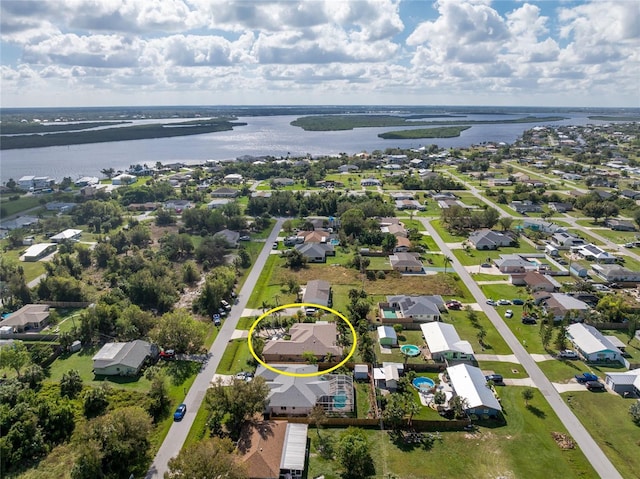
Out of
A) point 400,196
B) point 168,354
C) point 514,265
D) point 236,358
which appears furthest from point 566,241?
point 168,354

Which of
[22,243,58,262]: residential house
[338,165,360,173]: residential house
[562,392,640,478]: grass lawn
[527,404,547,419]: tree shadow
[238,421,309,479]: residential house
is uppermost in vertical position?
[338,165,360,173]: residential house

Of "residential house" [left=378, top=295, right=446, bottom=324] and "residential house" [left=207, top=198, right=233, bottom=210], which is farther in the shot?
"residential house" [left=207, top=198, right=233, bottom=210]

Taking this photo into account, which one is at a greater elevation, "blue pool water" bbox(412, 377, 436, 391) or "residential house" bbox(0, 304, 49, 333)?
"residential house" bbox(0, 304, 49, 333)

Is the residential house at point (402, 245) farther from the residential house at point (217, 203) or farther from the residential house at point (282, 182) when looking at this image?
the residential house at point (282, 182)

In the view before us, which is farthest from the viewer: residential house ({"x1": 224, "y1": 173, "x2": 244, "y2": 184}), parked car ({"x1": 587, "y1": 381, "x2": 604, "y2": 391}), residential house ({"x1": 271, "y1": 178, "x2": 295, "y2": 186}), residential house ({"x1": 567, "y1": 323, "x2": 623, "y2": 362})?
residential house ({"x1": 224, "y1": 173, "x2": 244, "y2": 184})

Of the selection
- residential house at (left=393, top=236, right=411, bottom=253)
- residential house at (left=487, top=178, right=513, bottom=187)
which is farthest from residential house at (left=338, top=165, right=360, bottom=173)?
residential house at (left=393, top=236, right=411, bottom=253)

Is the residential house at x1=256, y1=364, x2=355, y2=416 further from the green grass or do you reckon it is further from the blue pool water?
the green grass

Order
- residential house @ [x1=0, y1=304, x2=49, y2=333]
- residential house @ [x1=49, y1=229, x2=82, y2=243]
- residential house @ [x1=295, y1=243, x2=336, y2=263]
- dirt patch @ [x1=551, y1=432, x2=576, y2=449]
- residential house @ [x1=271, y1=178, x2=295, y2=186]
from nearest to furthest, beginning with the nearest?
dirt patch @ [x1=551, y1=432, x2=576, y2=449], residential house @ [x1=0, y1=304, x2=49, y2=333], residential house @ [x1=295, y1=243, x2=336, y2=263], residential house @ [x1=49, y1=229, x2=82, y2=243], residential house @ [x1=271, y1=178, x2=295, y2=186]

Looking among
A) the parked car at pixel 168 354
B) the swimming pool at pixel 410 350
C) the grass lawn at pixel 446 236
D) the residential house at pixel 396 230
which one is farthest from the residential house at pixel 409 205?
the parked car at pixel 168 354

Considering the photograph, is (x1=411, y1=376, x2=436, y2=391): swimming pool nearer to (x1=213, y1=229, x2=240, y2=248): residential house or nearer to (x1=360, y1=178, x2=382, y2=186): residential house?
→ (x1=213, y1=229, x2=240, y2=248): residential house
